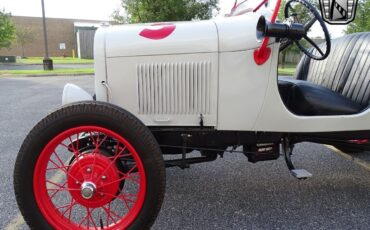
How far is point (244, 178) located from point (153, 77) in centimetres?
149

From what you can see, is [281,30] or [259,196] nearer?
[281,30]

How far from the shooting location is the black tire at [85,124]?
1885 millimetres

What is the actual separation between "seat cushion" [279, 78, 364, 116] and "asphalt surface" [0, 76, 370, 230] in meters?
0.77

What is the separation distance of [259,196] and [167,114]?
1112mm

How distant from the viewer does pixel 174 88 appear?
7.58 feet

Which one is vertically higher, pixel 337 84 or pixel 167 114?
pixel 337 84

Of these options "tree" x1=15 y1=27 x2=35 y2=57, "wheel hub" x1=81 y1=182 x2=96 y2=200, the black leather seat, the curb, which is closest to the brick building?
"tree" x1=15 y1=27 x2=35 y2=57

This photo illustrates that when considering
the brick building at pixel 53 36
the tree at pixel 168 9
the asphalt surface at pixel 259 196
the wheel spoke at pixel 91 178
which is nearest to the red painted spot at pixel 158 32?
the wheel spoke at pixel 91 178

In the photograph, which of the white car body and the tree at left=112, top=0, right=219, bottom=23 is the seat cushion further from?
the tree at left=112, top=0, right=219, bottom=23

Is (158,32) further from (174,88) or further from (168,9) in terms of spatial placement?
(168,9)

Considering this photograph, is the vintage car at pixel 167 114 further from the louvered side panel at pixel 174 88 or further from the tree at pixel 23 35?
the tree at pixel 23 35

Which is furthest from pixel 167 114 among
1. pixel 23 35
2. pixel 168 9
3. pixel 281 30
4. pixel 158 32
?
pixel 23 35

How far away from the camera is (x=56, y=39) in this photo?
43.8 meters

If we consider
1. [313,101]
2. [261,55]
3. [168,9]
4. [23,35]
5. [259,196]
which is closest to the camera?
[261,55]
